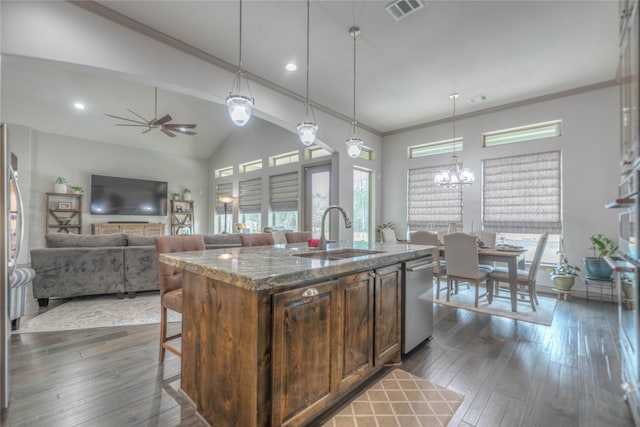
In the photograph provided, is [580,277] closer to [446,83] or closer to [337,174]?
[446,83]

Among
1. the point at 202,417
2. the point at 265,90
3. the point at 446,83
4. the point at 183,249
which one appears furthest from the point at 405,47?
the point at 202,417

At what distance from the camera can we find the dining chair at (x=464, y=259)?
365 cm

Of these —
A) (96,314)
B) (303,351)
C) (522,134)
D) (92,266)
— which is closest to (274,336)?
(303,351)

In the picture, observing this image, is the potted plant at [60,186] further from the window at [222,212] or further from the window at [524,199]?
the window at [524,199]

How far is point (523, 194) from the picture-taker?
4.91 m

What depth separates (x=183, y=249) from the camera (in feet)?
7.84

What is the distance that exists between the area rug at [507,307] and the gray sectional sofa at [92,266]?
172 inches

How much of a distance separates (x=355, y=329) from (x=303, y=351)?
475 mm

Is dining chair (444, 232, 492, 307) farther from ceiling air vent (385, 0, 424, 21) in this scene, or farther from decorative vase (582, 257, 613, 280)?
ceiling air vent (385, 0, 424, 21)

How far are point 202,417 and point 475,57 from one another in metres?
4.65

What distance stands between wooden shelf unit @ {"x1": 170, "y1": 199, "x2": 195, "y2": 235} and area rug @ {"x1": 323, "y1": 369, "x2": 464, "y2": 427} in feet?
28.1

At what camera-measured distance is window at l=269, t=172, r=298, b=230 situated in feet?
22.5

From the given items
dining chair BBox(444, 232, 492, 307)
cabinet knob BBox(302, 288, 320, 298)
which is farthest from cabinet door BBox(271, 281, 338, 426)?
dining chair BBox(444, 232, 492, 307)

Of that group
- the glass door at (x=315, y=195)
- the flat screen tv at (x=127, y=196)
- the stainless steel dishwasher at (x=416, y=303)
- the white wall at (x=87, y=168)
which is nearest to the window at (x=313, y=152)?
the glass door at (x=315, y=195)
